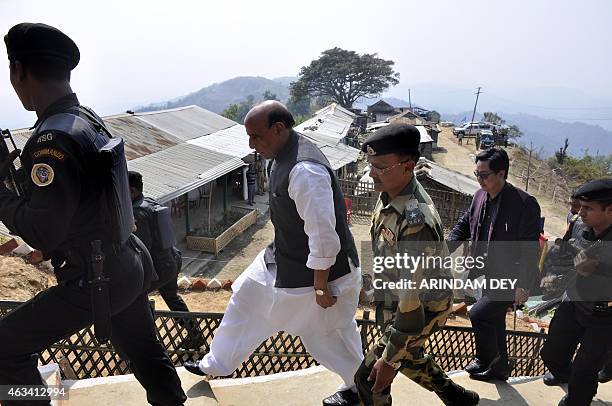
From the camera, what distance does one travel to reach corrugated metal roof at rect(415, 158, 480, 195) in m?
18.0

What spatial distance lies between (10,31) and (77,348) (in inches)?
93.8

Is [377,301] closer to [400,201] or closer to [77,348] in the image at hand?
[400,201]

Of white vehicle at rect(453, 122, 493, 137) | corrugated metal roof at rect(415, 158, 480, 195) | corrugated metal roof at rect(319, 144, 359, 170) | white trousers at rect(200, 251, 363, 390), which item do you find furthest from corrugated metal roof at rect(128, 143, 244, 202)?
white vehicle at rect(453, 122, 493, 137)

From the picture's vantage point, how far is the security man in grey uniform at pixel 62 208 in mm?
1795

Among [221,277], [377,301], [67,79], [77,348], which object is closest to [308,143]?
[377,301]

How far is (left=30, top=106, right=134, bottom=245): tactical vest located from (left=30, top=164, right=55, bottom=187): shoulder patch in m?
0.15

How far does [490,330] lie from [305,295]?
1.38 meters

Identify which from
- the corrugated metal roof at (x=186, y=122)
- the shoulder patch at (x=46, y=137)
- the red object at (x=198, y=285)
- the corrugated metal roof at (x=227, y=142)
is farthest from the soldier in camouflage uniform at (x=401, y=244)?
the corrugated metal roof at (x=186, y=122)

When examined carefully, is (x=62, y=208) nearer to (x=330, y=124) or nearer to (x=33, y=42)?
(x=33, y=42)

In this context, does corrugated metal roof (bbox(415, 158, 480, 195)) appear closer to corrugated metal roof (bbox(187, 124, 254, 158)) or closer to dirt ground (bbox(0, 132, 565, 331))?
dirt ground (bbox(0, 132, 565, 331))

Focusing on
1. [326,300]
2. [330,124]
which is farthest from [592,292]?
[330,124]

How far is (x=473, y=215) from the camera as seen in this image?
3.35 metres

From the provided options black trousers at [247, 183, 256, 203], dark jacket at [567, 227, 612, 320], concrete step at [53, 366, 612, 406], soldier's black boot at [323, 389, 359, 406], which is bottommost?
black trousers at [247, 183, 256, 203]

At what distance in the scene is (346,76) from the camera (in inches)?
2566
